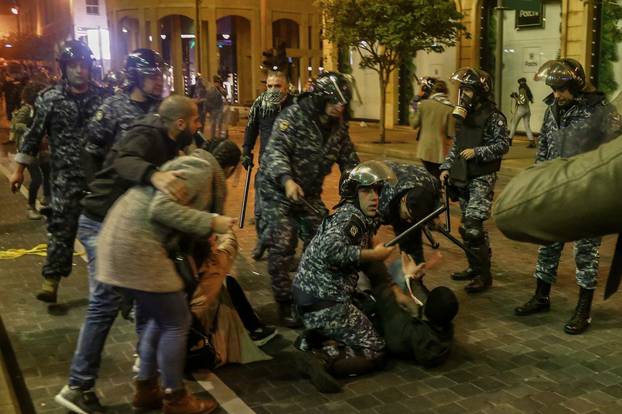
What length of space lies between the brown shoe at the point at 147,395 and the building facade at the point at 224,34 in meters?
31.7

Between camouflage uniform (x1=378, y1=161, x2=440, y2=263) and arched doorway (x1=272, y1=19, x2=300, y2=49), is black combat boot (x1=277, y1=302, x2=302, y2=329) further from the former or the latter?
arched doorway (x1=272, y1=19, x2=300, y2=49)

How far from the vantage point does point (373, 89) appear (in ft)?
85.5

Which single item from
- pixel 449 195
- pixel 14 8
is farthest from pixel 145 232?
pixel 14 8

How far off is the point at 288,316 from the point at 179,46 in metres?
37.4

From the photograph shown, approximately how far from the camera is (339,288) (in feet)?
15.3

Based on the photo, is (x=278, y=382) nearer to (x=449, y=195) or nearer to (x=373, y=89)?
(x=449, y=195)

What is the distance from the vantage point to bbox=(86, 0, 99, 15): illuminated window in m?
51.4

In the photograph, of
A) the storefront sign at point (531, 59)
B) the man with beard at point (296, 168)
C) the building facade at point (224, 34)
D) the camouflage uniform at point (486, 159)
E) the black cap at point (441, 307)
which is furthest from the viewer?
the building facade at point (224, 34)

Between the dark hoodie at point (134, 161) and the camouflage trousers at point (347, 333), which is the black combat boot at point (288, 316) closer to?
the camouflage trousers at point (347, 333)

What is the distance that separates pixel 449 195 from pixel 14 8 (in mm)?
85985

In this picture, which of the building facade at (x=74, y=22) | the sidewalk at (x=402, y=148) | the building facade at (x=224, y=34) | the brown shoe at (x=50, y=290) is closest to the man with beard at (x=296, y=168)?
the brown shoe at (x=50, y=290)

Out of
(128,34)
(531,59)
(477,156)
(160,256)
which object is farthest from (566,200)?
(128,34)

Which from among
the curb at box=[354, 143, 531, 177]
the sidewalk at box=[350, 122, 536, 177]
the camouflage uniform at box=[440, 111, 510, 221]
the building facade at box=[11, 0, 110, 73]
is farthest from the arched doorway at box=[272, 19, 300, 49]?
the camouflage uniform at box=[440, 111, 510, 221]

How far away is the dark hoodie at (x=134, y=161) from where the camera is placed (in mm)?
3791
